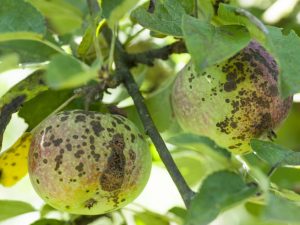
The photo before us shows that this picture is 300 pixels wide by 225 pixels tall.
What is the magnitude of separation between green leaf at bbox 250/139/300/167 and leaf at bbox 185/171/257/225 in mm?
124

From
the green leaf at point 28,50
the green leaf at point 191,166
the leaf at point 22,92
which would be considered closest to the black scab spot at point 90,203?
the leaf at point 22,92

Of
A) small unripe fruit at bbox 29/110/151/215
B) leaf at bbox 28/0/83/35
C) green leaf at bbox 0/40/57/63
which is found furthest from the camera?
leaf at bbox 28/0/83/35

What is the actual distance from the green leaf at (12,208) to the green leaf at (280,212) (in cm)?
72

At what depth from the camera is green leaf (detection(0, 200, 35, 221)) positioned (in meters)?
1.43

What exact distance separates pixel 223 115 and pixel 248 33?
22cm

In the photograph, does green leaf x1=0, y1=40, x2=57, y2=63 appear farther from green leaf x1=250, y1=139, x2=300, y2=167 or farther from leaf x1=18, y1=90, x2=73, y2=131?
green leaf x1=250, y1=139, x2=300, y2=167

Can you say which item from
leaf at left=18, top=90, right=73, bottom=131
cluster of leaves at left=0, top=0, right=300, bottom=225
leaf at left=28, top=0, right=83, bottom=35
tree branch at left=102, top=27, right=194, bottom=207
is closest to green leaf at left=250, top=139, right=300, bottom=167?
cluster of leaves at left=0, top=0, right=300, bottom=225

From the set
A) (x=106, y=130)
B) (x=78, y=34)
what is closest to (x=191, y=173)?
(x=78, y=34)

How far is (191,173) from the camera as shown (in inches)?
67.7

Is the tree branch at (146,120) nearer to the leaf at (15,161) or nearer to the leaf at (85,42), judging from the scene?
the leaf at (85,42)

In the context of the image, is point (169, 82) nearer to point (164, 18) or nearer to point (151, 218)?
point (151, 218)

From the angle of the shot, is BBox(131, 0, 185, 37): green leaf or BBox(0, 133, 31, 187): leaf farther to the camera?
BBox(0, 133, 31, 187): leaf

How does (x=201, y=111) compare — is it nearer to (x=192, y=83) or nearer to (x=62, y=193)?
(x=192, y=83)

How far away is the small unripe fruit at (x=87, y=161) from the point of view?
1161 millimetres
